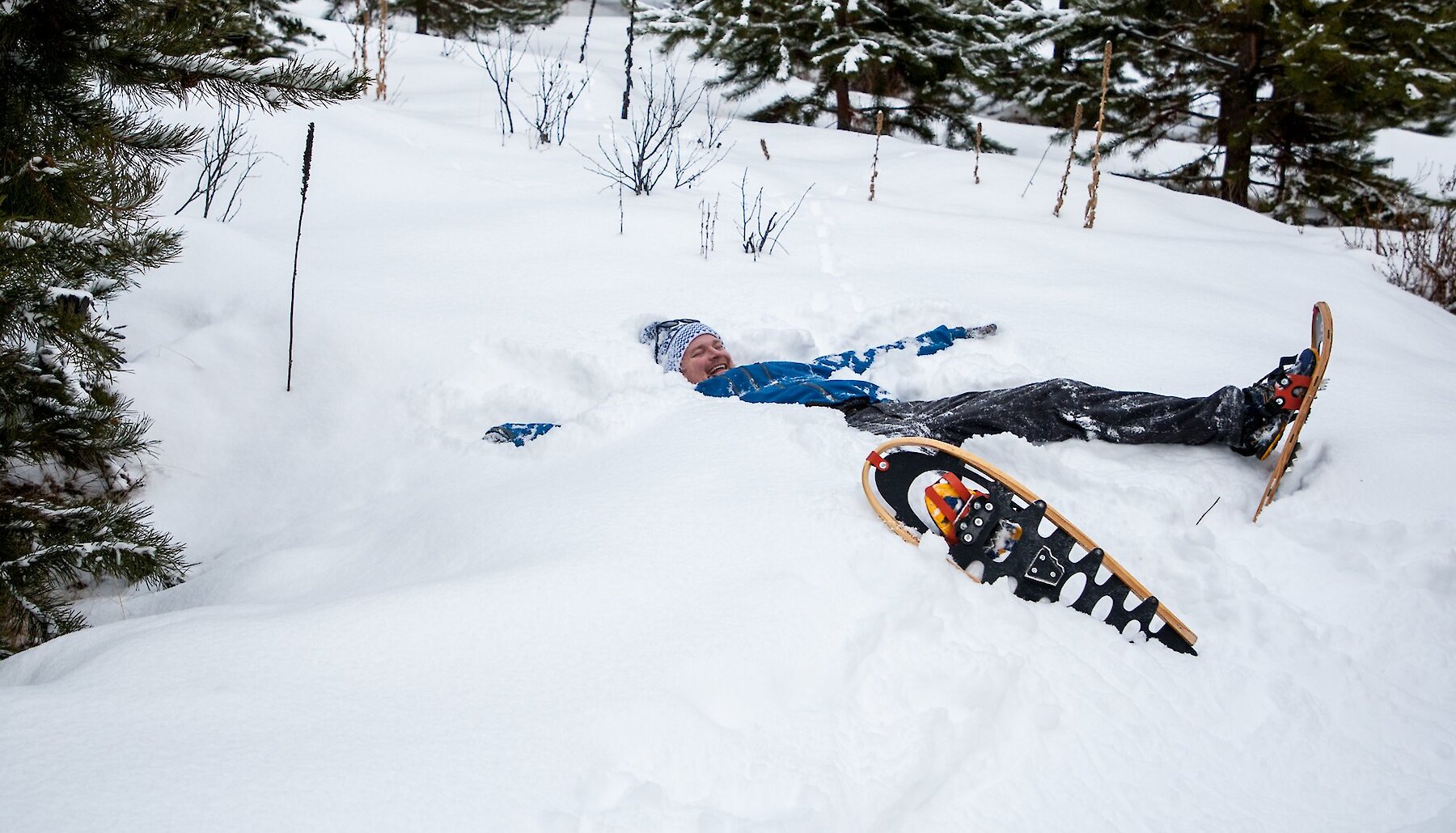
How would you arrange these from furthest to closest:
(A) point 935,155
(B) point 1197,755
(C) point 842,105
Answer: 1. (C) point 842,105
2. (A) point 935,155
3. (B) point 1197,755

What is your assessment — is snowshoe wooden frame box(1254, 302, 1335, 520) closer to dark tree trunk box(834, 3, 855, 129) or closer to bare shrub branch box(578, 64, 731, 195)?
bare shrub branch box(578, 64, 731, 195)

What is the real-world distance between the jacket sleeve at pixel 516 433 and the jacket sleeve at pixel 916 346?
1.30m

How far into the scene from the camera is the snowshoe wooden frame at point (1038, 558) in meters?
1.88

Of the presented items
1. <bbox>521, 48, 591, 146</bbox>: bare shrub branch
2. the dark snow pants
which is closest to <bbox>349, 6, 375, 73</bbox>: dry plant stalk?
<bbox>521, 48, 591, 146</bbox>: bare shrub branch

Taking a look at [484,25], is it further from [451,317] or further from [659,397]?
[659,397]

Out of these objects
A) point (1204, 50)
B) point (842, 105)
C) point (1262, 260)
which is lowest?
point (1262, 260)

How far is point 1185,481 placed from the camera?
261 centimetres

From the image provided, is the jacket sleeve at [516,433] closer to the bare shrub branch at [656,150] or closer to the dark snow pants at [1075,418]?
the dark snow pants at [1075,418]

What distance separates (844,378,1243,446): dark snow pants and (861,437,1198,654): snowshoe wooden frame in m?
0.69

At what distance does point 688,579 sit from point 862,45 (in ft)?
27.3

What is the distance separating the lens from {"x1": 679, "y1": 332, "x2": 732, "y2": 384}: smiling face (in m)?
3.46

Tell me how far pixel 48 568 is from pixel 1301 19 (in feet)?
30.0

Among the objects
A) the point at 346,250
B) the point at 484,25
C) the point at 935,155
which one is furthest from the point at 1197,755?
the point at 484,25

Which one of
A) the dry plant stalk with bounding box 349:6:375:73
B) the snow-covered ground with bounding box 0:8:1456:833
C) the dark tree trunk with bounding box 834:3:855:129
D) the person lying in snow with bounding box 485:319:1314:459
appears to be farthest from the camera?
the dark tree trunk with bounding box 834:3:855:129
